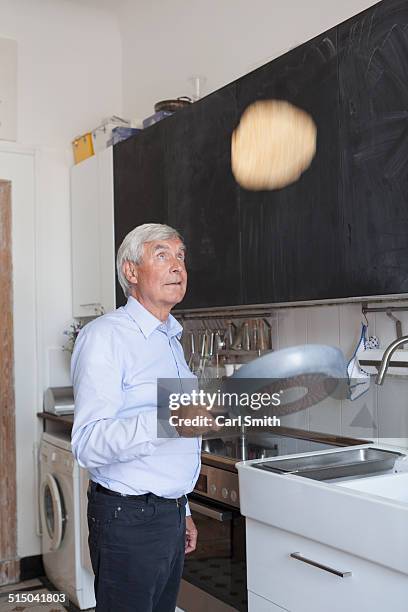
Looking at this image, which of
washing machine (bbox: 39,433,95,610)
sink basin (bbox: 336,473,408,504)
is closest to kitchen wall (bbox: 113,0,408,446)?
sink basin (bbox: 336,473,408,504)

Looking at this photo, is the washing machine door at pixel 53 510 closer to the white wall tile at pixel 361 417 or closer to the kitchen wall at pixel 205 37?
the white wall tile at pixel 361 417

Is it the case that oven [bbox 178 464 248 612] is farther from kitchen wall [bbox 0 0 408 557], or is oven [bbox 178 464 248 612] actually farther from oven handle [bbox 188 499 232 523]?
kitchen wall [bbox 0 0 408 557]

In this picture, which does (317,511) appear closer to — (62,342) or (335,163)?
(335,163)

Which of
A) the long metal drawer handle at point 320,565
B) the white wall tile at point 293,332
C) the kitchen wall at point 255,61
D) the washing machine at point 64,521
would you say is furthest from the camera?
the washing machine at point 64,521

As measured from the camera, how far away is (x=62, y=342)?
4.12 meters

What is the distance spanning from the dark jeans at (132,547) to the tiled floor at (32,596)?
1.87 m

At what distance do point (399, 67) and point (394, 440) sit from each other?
1184 mm

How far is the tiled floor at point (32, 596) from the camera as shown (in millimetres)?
3486

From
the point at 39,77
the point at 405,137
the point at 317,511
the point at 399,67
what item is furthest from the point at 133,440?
the point at 39,77

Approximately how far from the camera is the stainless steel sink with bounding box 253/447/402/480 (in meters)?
2.05

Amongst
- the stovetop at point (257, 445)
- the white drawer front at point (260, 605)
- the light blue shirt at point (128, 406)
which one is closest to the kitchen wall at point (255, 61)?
the stovetop at point (257, 445)

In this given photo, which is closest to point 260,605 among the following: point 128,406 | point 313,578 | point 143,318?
point 313,578

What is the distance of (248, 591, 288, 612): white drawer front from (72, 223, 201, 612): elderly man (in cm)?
29

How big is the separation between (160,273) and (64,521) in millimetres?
2180
